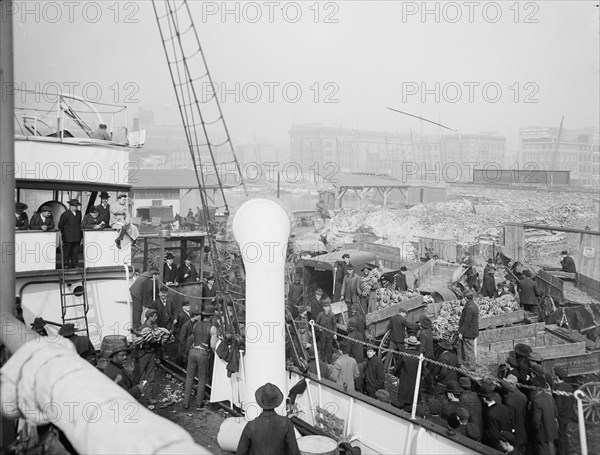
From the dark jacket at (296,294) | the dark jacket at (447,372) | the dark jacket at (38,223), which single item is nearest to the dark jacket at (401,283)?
the dark jacket at (296,294)

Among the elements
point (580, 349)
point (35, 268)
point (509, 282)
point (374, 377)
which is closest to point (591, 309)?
point (580, 349)

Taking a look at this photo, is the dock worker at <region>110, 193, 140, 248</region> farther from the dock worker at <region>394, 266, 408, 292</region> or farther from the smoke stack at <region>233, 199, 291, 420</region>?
the dock worker at <region>394, 266, 408, 292</region>

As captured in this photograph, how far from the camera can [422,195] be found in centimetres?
3366

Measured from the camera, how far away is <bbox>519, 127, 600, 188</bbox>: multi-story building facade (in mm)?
34344

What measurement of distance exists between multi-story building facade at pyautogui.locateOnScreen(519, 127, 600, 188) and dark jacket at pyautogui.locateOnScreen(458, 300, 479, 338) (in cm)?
2780

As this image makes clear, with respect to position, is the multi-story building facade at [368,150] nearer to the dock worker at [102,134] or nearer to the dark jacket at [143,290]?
the dock worker at [102,134]

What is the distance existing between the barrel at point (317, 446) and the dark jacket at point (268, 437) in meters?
0.84

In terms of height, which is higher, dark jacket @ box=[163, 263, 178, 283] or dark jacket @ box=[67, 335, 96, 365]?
dark jacket @ box=[163, 263, 178, 283]

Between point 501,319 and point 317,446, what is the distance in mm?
6796

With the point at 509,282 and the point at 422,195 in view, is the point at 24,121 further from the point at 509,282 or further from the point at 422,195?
the point at 422,195

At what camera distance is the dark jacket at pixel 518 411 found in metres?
5.30

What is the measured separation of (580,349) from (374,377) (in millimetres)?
3794

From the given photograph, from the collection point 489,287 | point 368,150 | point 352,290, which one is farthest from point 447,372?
point 368,150

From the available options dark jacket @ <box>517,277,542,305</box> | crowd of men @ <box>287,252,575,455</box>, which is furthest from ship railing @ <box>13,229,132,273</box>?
dark jacket @ <box>517,277,542,305</box>
